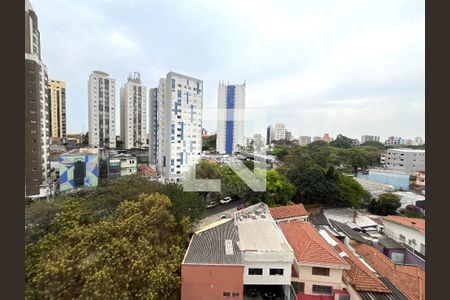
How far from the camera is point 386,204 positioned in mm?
8562

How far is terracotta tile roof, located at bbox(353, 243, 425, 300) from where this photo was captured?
3637 millimetres

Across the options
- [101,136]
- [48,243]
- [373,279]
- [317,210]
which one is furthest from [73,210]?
[101,136]

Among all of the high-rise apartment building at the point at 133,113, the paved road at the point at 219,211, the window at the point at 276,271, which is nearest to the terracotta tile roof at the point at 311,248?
the window at the point at 276,271

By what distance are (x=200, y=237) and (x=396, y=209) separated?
8.73 m

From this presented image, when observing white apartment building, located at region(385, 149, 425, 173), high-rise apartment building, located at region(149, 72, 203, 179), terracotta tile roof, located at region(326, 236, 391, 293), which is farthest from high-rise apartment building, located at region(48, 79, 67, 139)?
white apartment building, located at region(385, 149, 425, 173)

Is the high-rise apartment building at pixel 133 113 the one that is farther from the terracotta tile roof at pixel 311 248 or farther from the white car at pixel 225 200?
the terracotta tile roof at pixel 311 248

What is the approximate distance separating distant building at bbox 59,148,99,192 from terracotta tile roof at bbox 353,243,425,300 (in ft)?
35.2

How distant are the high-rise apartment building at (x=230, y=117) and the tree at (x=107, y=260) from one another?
423 centimetres

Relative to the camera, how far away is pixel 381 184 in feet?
37.2

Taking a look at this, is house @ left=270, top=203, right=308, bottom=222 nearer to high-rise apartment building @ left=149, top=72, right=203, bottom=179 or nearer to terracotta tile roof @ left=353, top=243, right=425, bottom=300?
terracotta tile roof @ left=353, top=243, right=425, bottom=300

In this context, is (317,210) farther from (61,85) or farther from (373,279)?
(61,85)

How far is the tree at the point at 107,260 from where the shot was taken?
2621 mm

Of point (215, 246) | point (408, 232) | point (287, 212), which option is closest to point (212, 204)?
point (287, 212)

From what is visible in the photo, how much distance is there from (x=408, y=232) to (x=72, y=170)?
502 inches
